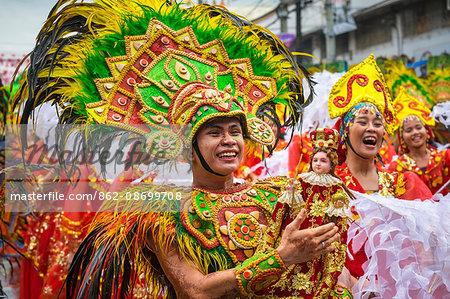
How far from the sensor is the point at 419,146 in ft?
20.2

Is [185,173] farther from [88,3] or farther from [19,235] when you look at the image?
[19,235]

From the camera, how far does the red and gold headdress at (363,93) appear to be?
3.99 metres

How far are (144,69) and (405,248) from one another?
69.8 inches

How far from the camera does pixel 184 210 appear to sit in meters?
2.66

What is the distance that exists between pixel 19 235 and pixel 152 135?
3.38 meters

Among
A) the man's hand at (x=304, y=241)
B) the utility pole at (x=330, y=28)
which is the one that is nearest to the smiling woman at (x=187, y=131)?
the man's hand at (x=304, y=241)

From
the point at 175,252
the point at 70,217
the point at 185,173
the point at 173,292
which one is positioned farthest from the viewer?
the point at 70,217

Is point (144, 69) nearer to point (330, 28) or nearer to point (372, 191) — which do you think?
point (372, 191)

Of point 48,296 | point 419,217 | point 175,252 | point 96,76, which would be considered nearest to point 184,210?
point 175,252

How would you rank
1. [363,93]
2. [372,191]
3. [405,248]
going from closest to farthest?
[405,248] < [372,191] < [363,93]

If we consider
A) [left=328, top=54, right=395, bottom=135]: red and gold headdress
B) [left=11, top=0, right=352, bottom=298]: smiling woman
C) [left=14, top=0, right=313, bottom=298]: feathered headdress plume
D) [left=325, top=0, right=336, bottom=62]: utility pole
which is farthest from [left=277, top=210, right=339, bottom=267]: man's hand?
[left=325, top=0, right=336, bottom=62]: utility pole

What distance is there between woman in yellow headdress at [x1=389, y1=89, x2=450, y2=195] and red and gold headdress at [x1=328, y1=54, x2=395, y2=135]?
1.74 meters

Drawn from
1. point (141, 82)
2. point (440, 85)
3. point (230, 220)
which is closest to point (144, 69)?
point (141, 82)

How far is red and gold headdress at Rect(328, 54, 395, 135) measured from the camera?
3990mm
